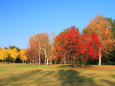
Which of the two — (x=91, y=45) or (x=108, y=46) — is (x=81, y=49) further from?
(x=108, y=46)

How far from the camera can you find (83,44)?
122ft

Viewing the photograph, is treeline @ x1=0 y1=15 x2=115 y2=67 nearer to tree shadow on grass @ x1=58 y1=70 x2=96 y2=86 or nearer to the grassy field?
the grassy field

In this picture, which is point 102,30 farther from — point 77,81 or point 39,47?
point 77,81

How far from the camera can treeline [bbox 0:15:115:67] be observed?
3678 cm

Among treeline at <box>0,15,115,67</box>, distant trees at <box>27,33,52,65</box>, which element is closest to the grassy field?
treeline at <box>0,15,115,67</box>

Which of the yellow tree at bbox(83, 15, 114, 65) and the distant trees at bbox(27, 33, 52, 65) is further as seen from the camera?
the distant trees at bbox(27, 33, 52, 65)

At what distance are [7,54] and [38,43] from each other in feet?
117

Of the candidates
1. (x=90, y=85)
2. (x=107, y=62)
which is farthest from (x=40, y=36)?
(x=90, y=85)

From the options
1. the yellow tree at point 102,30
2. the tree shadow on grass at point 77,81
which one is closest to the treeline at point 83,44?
the yellow tree at point 102,30

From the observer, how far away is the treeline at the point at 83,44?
36.8 m

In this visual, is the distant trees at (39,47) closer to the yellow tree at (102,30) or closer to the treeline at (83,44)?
the treeline at (83,44)

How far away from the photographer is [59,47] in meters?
38.6

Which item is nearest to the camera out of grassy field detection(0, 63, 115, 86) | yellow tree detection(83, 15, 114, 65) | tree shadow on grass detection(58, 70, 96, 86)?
tree shadow on grass detection(58, 70, 96, 86)

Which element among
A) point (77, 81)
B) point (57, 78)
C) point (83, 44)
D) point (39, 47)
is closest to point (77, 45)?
point (83, 44)
